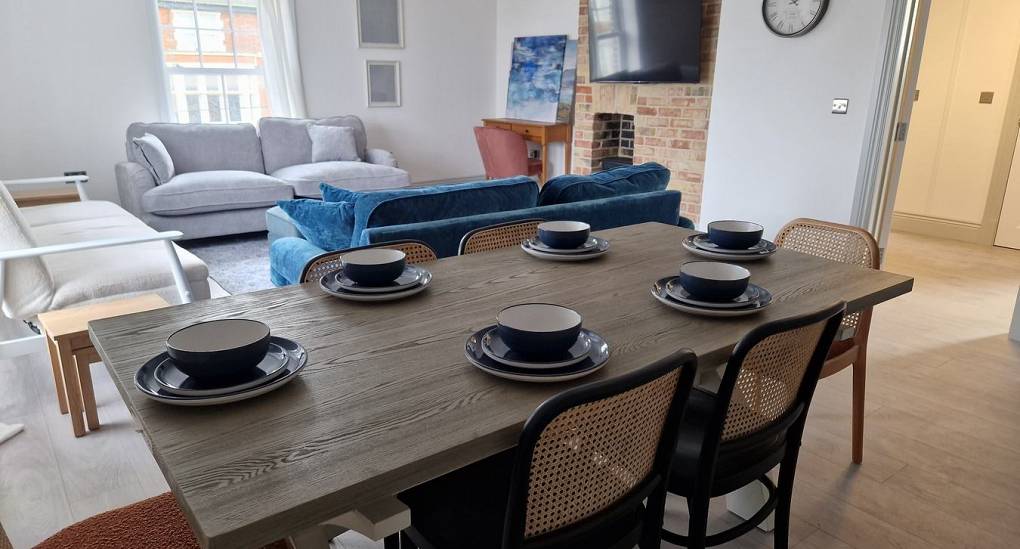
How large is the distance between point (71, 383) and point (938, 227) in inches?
232

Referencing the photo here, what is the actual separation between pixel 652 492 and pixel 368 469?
554 mm

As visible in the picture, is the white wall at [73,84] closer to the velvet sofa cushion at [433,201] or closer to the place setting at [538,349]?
the velvet sofa cushion at [433,201]

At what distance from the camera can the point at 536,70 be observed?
684 cm

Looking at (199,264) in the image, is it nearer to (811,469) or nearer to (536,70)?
(811,469)

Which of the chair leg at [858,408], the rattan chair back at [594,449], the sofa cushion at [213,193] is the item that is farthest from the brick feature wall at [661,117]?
the rattan chair back at [594,449]

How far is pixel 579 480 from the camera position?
100 cm

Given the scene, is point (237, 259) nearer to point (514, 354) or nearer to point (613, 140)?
point (613, 140)

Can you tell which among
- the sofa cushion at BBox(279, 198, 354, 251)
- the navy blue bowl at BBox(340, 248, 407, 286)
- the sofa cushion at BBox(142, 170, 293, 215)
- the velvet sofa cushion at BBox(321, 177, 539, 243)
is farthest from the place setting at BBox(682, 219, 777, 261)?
the sofa cushion at BBox(142, 170, 293, 215)

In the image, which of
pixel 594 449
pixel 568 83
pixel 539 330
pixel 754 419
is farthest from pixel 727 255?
pixel 568 83

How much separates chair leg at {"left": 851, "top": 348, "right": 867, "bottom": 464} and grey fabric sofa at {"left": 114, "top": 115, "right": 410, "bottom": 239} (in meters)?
4.21

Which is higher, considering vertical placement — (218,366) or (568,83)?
(568,83)

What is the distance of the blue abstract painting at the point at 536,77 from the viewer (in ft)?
21.6

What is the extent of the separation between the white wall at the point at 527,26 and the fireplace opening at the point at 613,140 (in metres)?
0.62

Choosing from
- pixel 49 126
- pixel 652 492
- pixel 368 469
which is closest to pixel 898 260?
pixel 652 492
